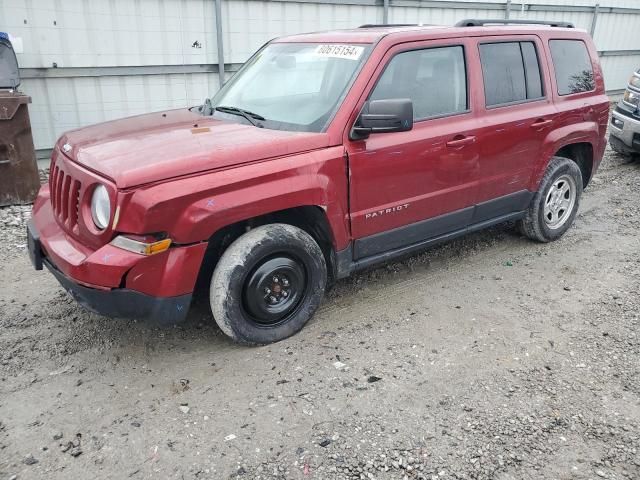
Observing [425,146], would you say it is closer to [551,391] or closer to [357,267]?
[357,267]

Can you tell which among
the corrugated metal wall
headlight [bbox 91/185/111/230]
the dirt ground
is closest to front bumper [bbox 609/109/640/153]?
the dirt ground

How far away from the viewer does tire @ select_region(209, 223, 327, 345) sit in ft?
10.4

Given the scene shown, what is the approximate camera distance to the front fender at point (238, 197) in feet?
9.12

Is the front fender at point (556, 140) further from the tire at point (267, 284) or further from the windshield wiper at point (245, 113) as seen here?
the windshield wiper at point (245, 113)

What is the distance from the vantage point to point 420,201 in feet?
12.8

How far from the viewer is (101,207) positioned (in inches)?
115

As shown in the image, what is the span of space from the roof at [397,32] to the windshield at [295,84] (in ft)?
0.24

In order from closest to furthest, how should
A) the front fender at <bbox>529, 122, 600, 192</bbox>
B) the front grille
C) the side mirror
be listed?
the front grille, the side mirror, the front fender at <bbox>529, 122, 600, 192</bbox>

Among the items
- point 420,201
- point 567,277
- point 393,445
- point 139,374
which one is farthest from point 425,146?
point 139,374

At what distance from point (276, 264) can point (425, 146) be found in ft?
4.45

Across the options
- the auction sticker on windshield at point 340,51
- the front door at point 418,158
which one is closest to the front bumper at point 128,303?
the front door at point 418,158

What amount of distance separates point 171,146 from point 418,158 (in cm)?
166

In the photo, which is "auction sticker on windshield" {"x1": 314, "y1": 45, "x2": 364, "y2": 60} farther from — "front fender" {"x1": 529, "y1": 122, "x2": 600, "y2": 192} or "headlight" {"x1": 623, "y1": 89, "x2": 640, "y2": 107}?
"headlight" {"x1": 623, "y1": 89, "x2": 640, "y2": 107}

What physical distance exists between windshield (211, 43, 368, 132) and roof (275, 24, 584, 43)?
0.24ft
